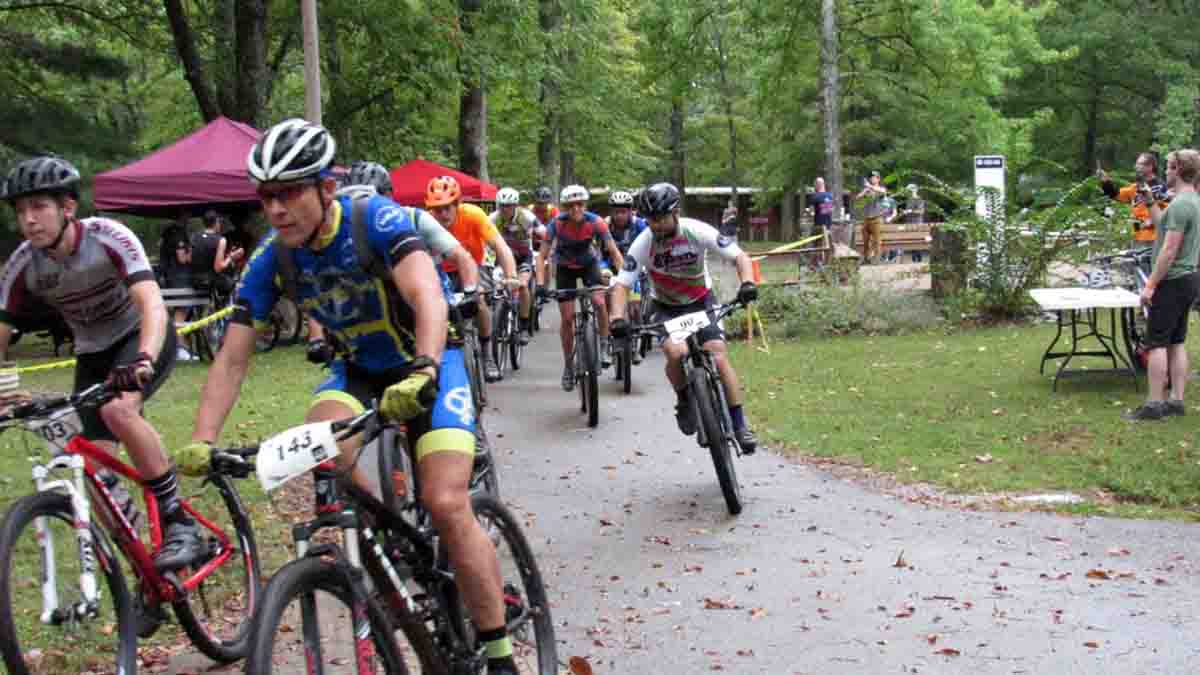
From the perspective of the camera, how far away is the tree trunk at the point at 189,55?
24.7 meters

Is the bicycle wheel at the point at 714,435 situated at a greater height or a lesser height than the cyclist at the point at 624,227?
lesser

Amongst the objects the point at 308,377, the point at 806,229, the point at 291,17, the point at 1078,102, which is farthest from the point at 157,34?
the point at 1078,102

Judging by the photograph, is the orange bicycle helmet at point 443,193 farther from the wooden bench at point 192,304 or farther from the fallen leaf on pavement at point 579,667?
the wooden bench at point 192,304

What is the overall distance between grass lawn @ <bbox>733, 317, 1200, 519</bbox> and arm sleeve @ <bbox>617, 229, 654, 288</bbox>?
2.29 metres

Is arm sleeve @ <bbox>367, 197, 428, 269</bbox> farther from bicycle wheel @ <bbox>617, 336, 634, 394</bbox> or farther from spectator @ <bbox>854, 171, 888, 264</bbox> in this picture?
spectator @ <bbox>854, 171, 888, 264</bbox>

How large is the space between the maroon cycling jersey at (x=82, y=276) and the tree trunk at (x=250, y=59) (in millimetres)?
19486

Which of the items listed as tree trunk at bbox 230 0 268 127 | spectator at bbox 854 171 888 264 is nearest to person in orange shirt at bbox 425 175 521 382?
tree trunk at bbox 230 0 268 127

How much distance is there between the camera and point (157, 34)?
2828 centimetres

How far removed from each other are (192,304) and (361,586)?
659 inches

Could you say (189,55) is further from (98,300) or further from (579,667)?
(579,667)

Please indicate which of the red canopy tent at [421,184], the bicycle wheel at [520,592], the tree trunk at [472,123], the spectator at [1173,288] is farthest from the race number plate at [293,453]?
the tree trunk at [472,123]

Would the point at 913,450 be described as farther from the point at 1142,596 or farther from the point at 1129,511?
the point at 1142,596

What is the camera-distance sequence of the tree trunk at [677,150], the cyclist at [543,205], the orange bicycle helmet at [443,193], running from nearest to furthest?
1. the orange bicycle helmet at [443,193]
2. the cyclist at [543,205]
3. the tree trunk at [677,150]

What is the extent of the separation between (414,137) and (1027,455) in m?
25.2
